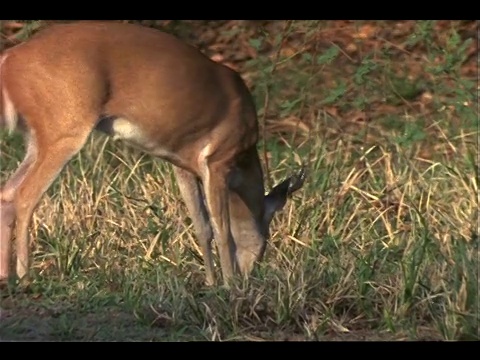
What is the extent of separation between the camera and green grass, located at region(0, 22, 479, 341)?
6.39 m

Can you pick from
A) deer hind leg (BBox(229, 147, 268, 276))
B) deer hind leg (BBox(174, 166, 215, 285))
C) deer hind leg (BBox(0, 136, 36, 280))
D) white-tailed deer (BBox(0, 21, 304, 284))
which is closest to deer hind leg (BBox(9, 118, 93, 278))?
white-tailed deer (BBox(0, 21, 304, 284))

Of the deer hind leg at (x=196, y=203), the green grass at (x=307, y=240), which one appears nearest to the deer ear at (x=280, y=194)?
the green grass at (x=307, y=240)

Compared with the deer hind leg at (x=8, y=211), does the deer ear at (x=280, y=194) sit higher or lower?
lower

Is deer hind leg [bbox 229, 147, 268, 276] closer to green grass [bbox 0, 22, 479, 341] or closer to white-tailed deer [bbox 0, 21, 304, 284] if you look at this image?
Result: white-tailed deer [bbox 0, 21, 304, 284]

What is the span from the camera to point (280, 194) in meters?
8.08

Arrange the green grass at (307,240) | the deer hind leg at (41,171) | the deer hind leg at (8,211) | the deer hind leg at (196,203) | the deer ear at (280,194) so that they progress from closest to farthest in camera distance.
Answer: the green grass at (307,240), the deer hind leg at (41,171), the deer hind leg at (8,211), the deer hind leg at (196,203), the deer ear at (280,194)

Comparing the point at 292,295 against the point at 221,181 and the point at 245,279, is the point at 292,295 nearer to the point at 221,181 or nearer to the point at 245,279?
the point at 245,279

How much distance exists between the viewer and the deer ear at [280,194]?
805 cm

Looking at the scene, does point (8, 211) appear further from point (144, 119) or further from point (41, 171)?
point (144, 119)

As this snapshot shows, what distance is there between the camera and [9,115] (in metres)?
7.48

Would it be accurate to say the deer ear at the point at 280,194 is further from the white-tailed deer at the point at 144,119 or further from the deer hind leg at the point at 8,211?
the deer hind leg at the point at 8,211

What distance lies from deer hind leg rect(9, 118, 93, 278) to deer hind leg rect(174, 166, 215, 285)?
3.10 feet

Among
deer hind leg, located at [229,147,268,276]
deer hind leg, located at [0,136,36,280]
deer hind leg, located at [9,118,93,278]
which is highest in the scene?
deer hind leg, located at [9,118,93,278]

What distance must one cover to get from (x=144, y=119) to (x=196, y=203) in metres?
0.68
